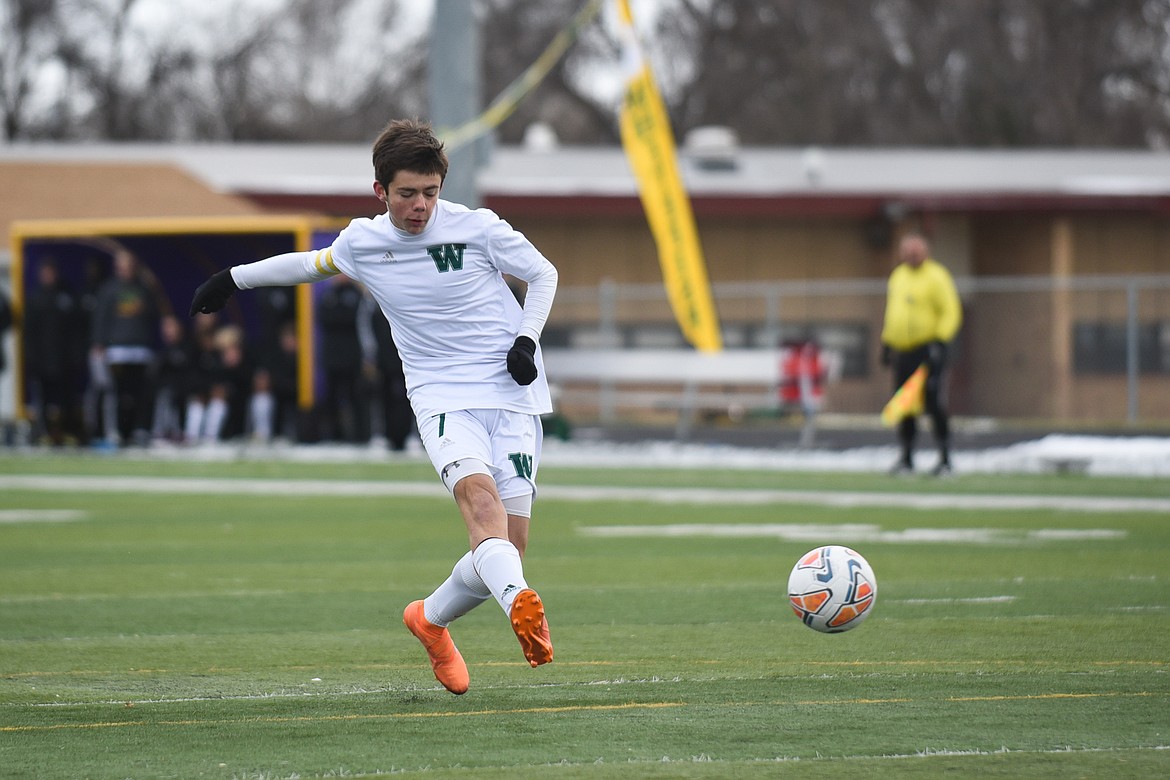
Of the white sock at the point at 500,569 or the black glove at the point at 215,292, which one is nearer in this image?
the white sock at the point at 500,569

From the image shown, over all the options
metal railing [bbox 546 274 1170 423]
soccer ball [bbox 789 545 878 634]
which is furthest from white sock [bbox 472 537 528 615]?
metal railing [bbox 546 274 1170 423]

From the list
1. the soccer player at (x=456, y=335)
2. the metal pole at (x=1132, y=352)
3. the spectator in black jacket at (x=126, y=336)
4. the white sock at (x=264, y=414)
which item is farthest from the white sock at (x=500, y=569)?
the metal pole at (x=1132, y=352)

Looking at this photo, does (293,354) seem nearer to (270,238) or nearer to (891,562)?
(270,238)

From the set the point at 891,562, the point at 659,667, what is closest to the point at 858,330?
the point at 891,562

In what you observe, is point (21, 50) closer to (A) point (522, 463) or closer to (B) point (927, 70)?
(B) point (927, 70)

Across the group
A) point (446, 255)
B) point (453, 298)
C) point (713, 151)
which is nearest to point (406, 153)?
point (446, 255)

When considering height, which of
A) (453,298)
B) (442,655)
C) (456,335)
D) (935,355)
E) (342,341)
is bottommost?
(442,655)

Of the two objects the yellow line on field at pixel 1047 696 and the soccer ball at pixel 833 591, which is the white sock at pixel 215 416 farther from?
the yellow line on field at pixel 1047 696

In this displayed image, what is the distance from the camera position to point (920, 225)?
3023 centimetres

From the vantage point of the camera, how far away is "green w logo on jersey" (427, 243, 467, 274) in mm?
6363

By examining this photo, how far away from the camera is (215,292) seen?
6703 mm

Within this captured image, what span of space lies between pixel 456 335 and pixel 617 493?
935 centimetres

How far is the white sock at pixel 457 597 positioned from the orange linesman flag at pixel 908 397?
1028 centimetres

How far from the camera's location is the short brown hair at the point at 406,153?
6.05 meters
